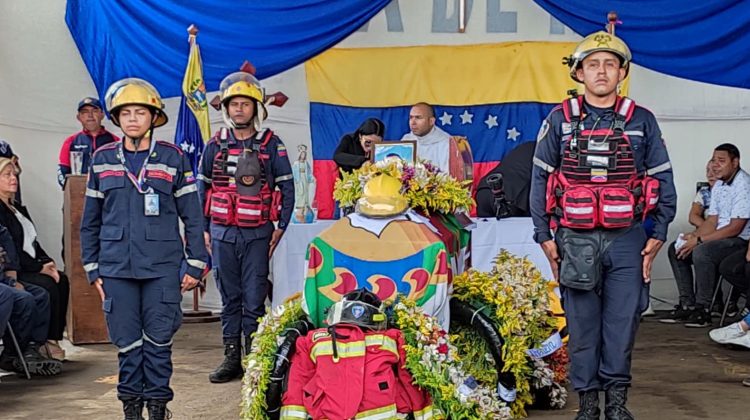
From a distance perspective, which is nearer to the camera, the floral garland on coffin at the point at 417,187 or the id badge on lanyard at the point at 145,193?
the id badge on lanyard at the point at 145,193

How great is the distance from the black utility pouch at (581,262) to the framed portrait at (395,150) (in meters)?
1.94

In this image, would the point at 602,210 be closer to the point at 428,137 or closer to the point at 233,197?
the point at 233,197

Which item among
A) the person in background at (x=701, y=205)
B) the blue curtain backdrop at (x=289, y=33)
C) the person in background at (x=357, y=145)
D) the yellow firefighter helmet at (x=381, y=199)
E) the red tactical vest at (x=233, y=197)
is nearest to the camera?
the yellow firefighter helmet at (x=381, y=199)

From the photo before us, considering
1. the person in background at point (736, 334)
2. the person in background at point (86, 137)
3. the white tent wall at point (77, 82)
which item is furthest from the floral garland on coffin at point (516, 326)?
the person in background at point (86, 137)

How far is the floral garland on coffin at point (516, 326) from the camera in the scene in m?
5.64

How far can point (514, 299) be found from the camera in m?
5.77

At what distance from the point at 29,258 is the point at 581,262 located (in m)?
4.19

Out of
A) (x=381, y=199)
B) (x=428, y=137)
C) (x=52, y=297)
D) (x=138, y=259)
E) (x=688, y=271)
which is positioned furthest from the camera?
(x=688, y=271)

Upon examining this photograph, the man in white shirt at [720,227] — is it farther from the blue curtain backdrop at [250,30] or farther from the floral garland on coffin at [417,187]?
the floral garland on coffin at [417,187]

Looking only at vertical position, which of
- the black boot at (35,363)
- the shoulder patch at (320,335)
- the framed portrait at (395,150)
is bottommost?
the black boot at (35,363)

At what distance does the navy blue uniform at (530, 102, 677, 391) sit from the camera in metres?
5.18

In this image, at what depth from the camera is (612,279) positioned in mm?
5211

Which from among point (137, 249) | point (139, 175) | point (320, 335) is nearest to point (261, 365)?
point (320, 335)

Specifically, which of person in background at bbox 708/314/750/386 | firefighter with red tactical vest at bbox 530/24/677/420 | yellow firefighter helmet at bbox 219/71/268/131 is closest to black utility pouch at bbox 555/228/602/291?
firefighter with red tactical vest at bbox 530/24/677/420
